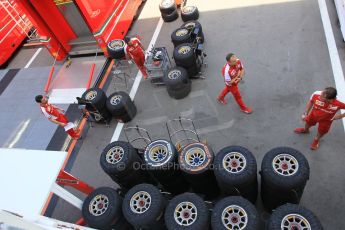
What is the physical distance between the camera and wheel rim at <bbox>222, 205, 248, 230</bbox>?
4.52 m

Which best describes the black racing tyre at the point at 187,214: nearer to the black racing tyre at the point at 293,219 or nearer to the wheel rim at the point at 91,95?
the black racing tyre at the point at 293,219

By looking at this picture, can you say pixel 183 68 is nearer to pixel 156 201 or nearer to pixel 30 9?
pixel 156 201

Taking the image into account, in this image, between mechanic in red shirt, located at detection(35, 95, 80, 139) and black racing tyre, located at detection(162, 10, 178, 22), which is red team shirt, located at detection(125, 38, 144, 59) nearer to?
mechanic in red shirt, located at detection(35, 95, 80, 139)

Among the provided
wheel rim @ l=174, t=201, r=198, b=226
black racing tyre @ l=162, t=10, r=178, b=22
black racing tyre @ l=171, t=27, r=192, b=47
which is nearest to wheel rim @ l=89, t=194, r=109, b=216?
wheel rim @ l=174, t=201, r=198, b=226

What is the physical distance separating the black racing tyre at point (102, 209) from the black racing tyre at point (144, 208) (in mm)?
280

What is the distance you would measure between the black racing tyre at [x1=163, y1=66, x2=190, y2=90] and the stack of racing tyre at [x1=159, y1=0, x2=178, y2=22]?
3972 mm

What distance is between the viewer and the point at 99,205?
550 centimetres

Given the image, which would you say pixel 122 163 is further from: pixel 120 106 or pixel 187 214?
pixel 120 106

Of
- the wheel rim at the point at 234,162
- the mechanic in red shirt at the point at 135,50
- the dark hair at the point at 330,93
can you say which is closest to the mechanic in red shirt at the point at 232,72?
the dark hair at the point at 330,93

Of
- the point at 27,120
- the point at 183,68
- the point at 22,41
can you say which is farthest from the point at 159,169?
the point at 22,41

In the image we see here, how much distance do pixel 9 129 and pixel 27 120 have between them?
615mm

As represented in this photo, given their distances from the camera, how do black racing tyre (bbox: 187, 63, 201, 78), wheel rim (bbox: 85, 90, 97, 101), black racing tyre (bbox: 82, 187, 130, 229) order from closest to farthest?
black racing tyre (bbox: 82, 187, 130, 229)
wheel rim (bbox: 85, 90, 97, 101)
black racing tyre (bbox: 187, 63, 201, 78)

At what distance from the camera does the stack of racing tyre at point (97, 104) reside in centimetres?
826

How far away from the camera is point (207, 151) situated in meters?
5.58
